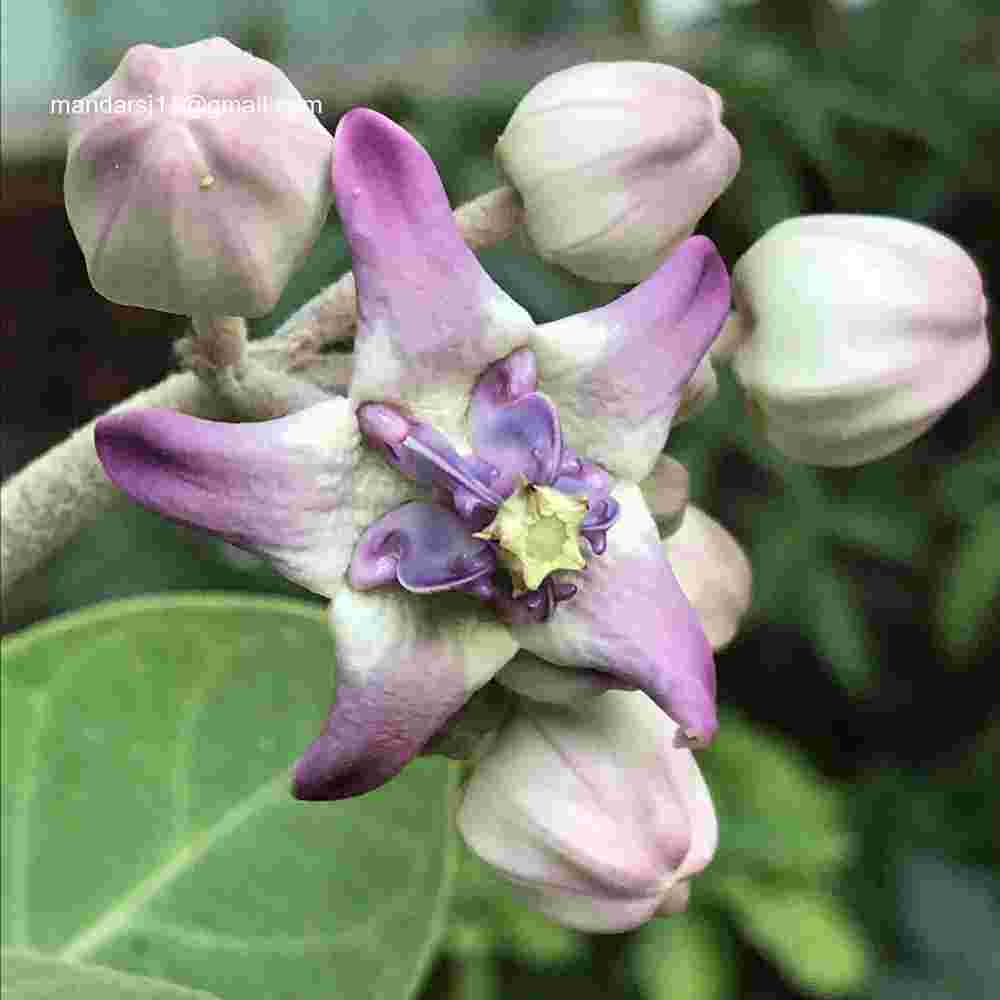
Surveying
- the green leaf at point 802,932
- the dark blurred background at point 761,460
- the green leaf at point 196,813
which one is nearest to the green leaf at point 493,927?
the dark blurred background at point 761,460

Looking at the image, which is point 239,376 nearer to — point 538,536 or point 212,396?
point 212,396

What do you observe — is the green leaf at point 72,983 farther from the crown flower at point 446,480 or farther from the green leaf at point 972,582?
the green leaf at point 972,582

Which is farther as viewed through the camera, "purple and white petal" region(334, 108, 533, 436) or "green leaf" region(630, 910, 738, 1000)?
"green leaf" region(630, 910, 738, 1000)

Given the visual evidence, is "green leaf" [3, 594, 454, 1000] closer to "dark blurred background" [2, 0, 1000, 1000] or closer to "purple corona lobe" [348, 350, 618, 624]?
"purple corona lobe" [348, 350, 618, 624]

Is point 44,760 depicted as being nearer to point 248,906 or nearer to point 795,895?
point 248,906

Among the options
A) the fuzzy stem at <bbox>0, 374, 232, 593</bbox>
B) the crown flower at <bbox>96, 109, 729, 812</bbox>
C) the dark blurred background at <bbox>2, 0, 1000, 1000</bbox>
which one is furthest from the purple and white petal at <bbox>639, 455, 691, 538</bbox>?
the dark blurred background at <bbox>2, 0, 1000, 1000</bbox>
